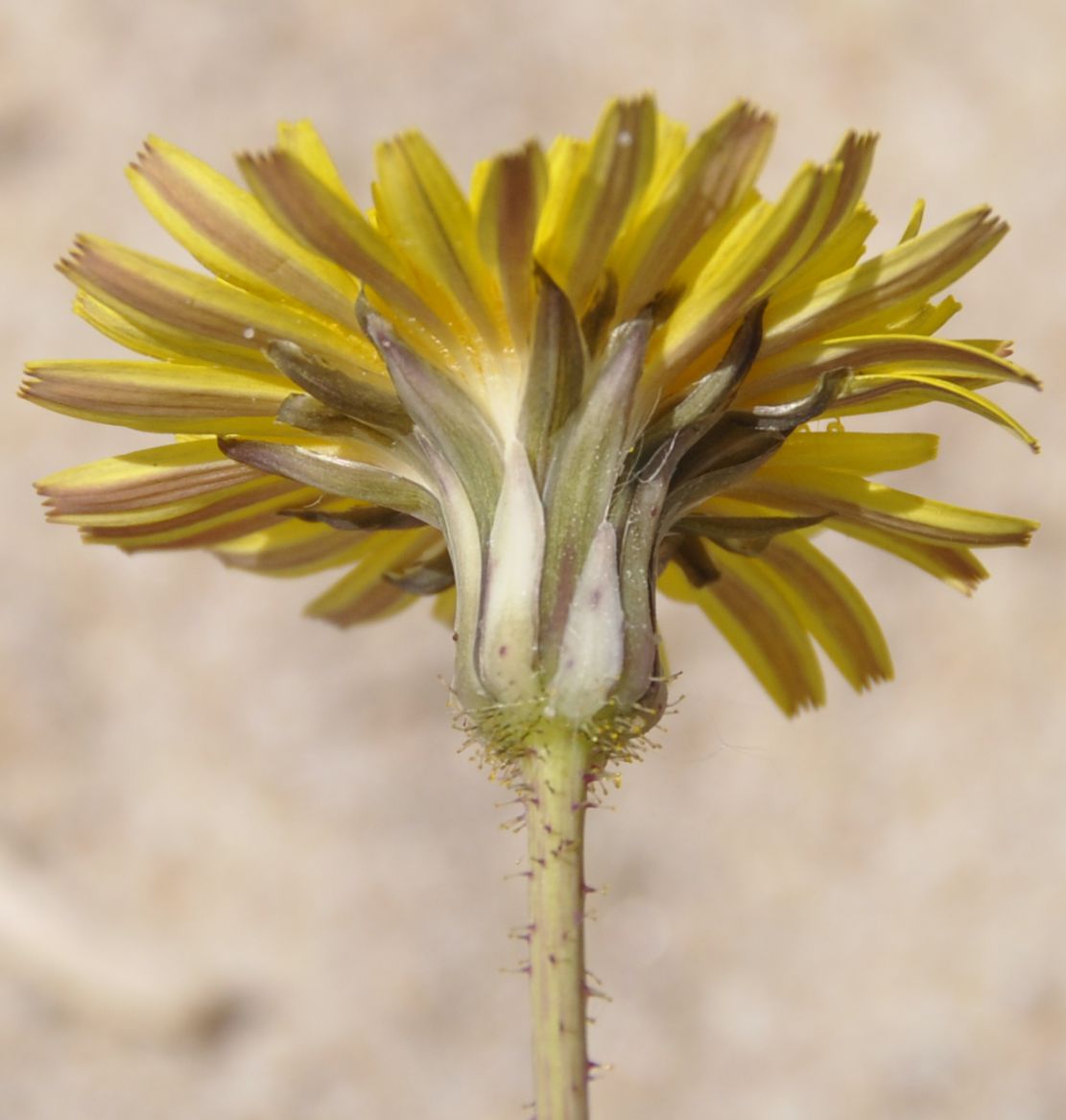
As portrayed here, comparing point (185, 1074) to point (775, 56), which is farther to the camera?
point (775, 56)

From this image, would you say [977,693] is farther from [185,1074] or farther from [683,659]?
[185,1074]

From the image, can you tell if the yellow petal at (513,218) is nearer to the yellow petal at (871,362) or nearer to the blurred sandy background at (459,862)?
the yellow petal at (871,362)

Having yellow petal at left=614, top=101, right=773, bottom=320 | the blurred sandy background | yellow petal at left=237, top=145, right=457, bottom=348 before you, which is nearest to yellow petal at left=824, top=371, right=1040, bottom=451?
yellow petal at left=614, top=101, right=773, bottom=320

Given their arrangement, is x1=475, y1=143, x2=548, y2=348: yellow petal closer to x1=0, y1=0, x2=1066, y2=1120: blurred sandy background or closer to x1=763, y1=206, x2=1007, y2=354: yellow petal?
x1=763, y1=206, x2=1007, y2=354: yellow petal

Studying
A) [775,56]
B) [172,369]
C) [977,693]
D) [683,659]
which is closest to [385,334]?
[172,369]

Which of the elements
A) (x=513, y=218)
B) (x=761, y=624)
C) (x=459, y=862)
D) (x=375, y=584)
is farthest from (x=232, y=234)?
(x=459, y=862)
